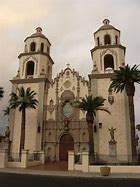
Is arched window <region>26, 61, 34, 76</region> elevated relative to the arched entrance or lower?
elevated

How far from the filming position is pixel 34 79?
41000 millimetres

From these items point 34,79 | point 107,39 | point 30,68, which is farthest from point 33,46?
point 107,39

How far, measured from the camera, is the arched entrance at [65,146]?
121ft

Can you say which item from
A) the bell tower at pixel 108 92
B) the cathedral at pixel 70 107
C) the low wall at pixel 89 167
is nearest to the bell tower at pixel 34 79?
the cathedral at pixel 70 107

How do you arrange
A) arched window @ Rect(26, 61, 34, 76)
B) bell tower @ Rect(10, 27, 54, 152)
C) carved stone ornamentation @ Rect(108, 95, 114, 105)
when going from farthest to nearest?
1. arched window @ Rect(26, 61, 34, 76)
2. bell tower @ Rect(10, 27, 54, 152)
3. carved stone ornamentation @ Rect(108, 95, 114, 105)

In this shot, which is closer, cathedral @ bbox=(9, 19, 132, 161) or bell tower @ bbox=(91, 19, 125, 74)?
cathedral @ bbox=(9, 19, 132, 161)

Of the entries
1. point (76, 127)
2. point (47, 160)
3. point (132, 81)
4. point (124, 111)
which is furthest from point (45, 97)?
point (132, 81)

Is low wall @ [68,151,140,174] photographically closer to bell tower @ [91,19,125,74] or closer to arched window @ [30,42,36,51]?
bell tower @ [91,19,125,74]

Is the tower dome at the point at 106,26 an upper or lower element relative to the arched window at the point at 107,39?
upper

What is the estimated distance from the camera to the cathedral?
115ft

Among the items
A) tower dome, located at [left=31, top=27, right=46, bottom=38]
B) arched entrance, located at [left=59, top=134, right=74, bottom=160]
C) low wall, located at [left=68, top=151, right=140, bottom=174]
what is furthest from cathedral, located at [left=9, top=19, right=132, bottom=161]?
low wall, located at [left=68, top=151, right=140, bottom=174]

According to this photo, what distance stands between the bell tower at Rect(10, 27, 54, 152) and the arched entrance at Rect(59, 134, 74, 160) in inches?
136

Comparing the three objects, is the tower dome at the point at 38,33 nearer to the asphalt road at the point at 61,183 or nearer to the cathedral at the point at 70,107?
the cathedral at the point at 70,107

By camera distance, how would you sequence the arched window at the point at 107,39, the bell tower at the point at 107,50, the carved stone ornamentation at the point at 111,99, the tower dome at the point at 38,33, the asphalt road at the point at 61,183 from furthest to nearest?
1. the tower dome at the point at 38,33
2. the arched window at the point at 107,39
3. the bell tower at the point at 107,50
4. the carved stone ornamentation at the point at 111,99
5. the asphalt road at the point at 61,183
